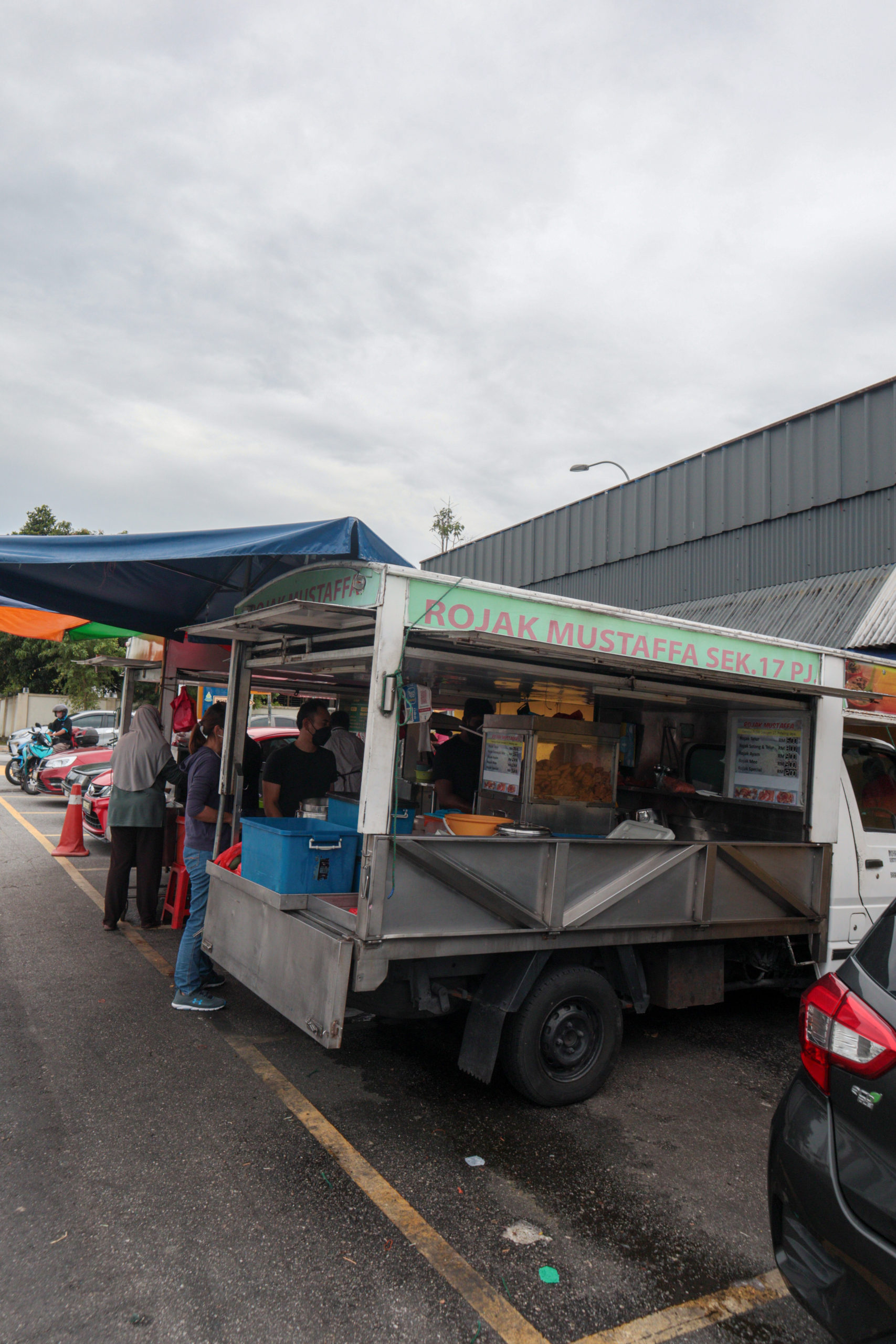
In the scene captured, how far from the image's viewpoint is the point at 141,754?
6.98 metres

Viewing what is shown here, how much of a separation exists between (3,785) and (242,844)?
630 inches

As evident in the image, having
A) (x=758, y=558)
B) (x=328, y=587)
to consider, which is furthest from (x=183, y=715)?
(x=758, y=558)

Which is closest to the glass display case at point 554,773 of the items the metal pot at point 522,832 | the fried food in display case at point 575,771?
the fried food in display case at point 575,771

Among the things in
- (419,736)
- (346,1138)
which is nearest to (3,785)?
(419,736)

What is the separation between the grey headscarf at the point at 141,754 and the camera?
6.97m

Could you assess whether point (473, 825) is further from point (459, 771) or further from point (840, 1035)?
point (840, 1035)

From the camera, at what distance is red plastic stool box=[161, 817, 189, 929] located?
7.15 m

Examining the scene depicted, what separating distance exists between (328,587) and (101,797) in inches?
284

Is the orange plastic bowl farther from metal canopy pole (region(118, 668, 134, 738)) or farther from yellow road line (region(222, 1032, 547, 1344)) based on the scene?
metal canopy pole (region(118, 668, 134, 738))

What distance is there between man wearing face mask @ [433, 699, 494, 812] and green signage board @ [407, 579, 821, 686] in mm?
2331

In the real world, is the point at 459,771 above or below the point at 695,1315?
above

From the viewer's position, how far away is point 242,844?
476 cm

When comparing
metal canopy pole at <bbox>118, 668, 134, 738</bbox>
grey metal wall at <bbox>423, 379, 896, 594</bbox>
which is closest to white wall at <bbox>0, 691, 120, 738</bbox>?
grey metal wall at <bbox>423, 379, 896, 594</bbox>

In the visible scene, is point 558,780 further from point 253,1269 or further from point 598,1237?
point 253,1269
